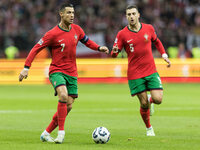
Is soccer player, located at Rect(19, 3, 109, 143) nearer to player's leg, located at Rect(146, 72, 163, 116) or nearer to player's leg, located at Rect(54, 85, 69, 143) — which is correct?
player's leg, located at Rect(54, 85, 69, 143)

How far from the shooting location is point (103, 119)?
43.4ft

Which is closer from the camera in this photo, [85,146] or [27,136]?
[85,146]

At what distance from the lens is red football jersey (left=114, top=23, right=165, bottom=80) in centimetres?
1033

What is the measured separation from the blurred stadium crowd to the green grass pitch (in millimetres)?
8515

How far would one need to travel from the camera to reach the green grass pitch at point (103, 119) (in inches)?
352

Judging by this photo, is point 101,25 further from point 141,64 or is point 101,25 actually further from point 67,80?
point 67,80

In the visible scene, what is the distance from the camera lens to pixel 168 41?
31.7 m

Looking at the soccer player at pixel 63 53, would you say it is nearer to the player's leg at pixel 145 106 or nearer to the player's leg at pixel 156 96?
the player's leg at pixel 145 106

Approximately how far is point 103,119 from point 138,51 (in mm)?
3313

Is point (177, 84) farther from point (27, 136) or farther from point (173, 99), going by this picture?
point (27, 136)

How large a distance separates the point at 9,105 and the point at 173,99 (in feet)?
18.1

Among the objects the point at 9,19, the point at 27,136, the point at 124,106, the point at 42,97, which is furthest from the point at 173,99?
the point at 9,19

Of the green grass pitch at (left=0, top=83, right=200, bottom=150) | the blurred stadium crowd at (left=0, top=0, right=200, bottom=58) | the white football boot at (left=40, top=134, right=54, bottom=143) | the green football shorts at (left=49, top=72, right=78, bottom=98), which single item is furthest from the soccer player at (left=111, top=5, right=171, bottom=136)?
the blurred stadium crowd at (left=0, top=0, right=200, bottom=58)

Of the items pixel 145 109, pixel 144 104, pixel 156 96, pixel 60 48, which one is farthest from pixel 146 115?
pixel 60 48
